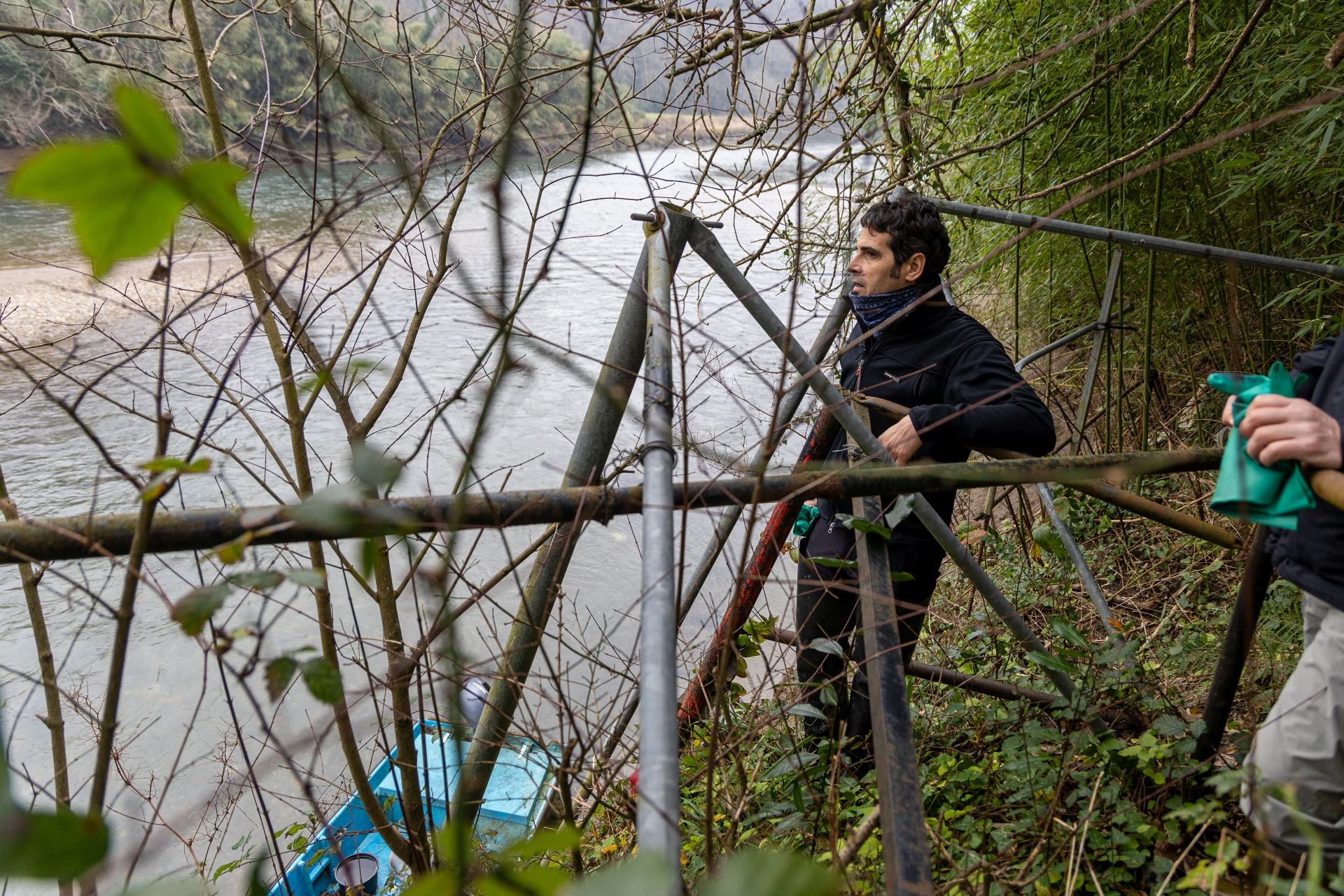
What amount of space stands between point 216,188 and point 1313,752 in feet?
5.89

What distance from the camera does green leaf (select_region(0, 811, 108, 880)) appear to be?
413 millimetres

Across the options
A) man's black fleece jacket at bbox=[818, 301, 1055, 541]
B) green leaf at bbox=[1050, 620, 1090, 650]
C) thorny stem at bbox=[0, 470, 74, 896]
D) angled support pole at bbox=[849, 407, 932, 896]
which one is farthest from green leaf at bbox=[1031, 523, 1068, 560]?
thorny stem at bbox=[0, 470, 74, 896]

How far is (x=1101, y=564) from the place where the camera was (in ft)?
13.9

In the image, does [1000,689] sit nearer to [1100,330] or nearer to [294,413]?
[1100,330]

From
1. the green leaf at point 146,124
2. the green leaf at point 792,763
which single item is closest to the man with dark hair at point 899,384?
the green leaf at point 792,763

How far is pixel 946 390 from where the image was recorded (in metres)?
2.35

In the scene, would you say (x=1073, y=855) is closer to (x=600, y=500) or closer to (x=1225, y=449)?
(x=1225, y=449)

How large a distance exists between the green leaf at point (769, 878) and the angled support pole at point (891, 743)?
673 millimetres

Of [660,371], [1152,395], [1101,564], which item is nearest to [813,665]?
[660,371]

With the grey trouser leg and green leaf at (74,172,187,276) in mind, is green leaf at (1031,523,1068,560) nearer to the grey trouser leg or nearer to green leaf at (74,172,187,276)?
the grey trouser leg

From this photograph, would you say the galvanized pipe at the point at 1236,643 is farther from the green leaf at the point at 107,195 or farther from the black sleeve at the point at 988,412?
the green leaf at the point at 107,195

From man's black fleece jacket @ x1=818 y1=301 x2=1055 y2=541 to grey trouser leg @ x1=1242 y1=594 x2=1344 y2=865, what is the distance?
80cm

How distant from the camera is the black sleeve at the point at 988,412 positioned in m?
2.13

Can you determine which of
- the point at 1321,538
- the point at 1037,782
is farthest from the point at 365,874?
the point at 1321,538
